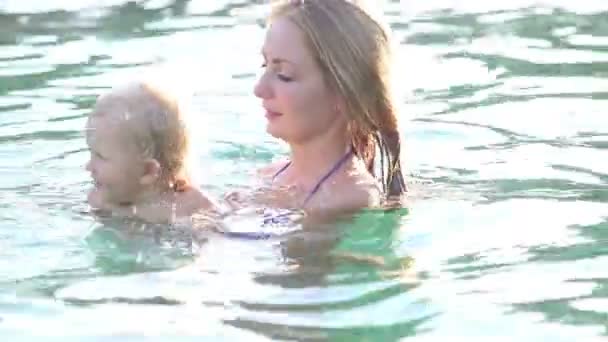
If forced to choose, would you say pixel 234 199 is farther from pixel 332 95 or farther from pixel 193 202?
pixel 332 95

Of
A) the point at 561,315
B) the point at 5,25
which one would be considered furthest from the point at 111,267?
the point at 5,25

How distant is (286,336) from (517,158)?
2.34 metres

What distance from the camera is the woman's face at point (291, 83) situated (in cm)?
505

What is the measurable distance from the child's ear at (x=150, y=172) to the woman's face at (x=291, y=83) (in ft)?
1.42

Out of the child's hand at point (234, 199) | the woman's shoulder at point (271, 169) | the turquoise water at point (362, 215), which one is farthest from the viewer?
the woman's shoulder at point (271, 169)

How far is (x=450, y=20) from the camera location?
29.8 feet

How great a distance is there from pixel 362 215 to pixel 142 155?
76 centimetres

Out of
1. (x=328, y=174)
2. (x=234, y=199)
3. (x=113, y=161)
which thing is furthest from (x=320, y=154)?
(x=113, y=161)

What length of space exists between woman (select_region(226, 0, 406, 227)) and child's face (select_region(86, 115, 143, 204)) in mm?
498

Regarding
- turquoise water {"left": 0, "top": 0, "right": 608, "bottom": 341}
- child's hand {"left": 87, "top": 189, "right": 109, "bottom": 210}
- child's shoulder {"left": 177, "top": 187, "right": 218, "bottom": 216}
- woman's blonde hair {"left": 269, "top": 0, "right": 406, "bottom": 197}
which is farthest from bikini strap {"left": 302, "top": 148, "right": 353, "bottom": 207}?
child's hand {"left": 87, "top": 189, "right": 109, "bottom": 210}

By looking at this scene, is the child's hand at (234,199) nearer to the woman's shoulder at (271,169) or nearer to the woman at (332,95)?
the woman at (332,95)

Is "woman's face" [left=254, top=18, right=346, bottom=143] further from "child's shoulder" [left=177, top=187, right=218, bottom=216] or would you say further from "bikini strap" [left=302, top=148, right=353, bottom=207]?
"child's shoulder" [left=177, top=187, right=218, bottom=216]

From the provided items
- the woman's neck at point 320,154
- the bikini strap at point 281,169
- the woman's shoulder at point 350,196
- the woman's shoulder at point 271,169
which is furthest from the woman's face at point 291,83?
the woman's shoulder at point 271,169

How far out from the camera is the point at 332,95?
200 inches
